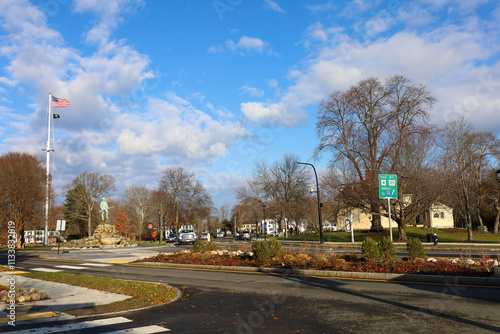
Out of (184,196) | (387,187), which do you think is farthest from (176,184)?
(387,187)

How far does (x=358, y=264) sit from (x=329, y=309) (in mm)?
6243

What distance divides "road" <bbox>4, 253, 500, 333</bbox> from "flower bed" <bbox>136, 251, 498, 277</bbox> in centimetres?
152

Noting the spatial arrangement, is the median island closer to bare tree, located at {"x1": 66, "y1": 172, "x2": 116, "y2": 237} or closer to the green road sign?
the green road sign

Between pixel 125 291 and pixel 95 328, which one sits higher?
pixel 95 328

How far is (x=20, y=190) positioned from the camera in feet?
152

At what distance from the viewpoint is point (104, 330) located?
650cm

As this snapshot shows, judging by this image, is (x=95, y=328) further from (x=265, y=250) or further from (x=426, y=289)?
(x=265, y=250)

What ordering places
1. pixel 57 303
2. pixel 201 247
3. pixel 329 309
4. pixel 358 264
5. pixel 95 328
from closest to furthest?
1. pixel 95 328
2. pixel 329 309
3. pixel 57 303
4. pixel 358 264
5. pixel 201 247

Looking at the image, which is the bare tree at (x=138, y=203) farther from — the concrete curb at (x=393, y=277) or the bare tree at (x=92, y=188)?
the concrete curb at (x=393, y=277)

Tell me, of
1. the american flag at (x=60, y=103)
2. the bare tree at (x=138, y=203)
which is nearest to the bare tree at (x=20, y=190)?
the american flag at (x=60, y=103)

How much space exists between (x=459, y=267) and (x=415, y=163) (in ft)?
74.4

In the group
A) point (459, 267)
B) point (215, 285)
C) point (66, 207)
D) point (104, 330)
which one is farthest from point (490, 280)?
point (66, 207)

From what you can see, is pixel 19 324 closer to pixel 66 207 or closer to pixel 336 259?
pixel 336 259

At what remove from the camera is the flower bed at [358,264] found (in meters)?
11.7
